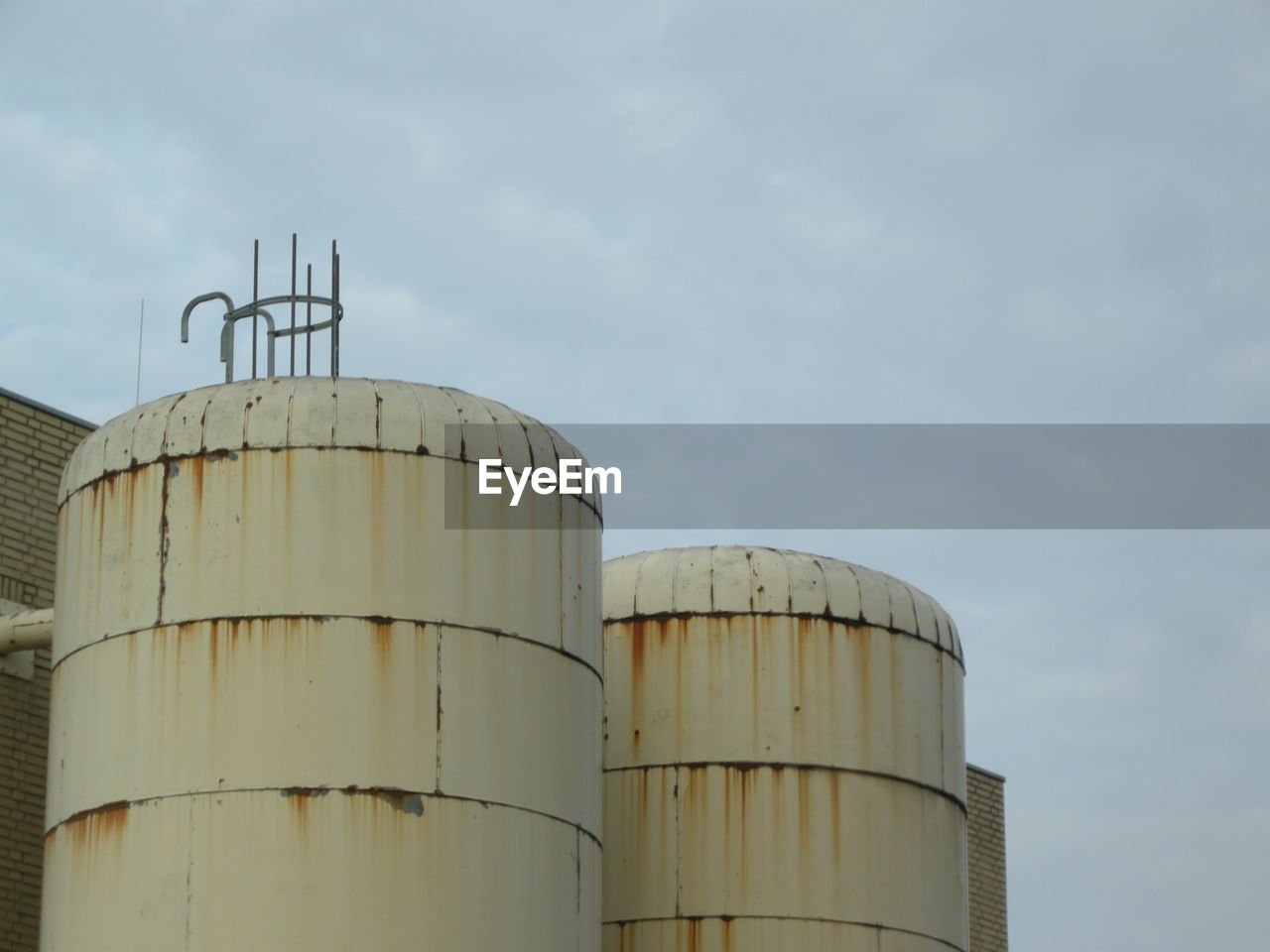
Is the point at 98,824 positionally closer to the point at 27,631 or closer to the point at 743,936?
the point at 27,631

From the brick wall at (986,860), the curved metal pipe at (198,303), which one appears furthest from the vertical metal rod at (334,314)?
the brick wall at (986,860)

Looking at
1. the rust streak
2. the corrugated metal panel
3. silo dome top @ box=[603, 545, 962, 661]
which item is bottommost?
the corrugated metal panel

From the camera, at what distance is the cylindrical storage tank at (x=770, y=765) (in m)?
20.0

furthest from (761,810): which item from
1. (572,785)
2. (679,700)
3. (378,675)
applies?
(378,675)

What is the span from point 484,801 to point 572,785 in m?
1.04

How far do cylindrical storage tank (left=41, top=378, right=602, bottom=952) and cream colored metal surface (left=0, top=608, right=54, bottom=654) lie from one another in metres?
1.35

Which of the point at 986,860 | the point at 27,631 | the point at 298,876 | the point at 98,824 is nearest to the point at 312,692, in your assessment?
the point at 298,876

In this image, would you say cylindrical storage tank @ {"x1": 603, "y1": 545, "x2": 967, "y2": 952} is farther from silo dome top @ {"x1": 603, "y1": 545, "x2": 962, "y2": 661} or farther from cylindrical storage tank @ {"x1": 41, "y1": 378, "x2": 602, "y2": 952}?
cylindrical storage tank @ {"x1": 41, "y1": 378, "x2": 602, "y2": 952}

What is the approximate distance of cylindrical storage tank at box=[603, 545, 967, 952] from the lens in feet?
65.8

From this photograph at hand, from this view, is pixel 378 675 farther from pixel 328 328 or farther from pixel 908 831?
A: pixel 908 831

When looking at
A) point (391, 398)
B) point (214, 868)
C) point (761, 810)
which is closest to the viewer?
point (214, 868)

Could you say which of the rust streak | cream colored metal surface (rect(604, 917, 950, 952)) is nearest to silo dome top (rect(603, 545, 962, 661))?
cream colored metal surface (rect(604, 917, 950, 952))

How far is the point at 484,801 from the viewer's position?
16.0m

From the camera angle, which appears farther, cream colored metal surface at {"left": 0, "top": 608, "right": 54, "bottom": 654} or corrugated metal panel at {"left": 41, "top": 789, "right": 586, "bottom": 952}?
cream colored metal surface at {"left": 0, "top": 608, "right": 54, "bottom": 654}
